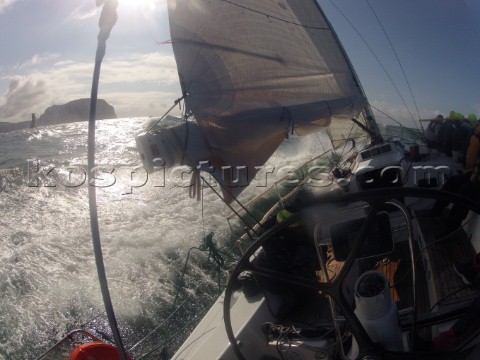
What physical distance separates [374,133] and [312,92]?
322 cm

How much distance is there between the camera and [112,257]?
23.4 ft

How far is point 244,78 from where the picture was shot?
3219 mm

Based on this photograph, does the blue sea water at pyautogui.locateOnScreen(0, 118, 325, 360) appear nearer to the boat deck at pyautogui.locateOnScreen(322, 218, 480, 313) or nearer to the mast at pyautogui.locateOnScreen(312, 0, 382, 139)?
the boat deck at pyautogui.locateOnScreen(322, 218, 480, 313)

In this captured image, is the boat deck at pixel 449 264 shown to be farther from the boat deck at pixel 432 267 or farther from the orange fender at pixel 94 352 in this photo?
the orange fender at pixel 94 352

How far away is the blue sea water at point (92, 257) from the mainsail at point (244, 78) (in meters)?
0.57

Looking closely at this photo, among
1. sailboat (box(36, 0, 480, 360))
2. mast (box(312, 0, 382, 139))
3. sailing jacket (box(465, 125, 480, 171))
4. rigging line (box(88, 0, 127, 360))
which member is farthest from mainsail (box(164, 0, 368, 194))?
sailing jacket (box(465, 125, 480, 171))

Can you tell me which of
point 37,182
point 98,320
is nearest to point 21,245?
point 98,320

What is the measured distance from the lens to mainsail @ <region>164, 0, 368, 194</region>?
2.93 meters

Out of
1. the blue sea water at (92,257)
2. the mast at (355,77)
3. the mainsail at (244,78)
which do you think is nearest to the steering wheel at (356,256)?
the mainsail at (244,78)

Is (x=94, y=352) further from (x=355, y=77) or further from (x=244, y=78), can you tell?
(x=355, y=77)

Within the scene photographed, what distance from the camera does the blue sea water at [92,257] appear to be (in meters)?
5.07

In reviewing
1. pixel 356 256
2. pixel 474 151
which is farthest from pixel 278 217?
pixel 474 151

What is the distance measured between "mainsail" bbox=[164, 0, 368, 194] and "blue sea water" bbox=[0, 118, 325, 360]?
0.57 m

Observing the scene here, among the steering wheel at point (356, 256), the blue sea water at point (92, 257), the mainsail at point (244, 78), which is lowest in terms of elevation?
the blue sea water at point (92, 257)
